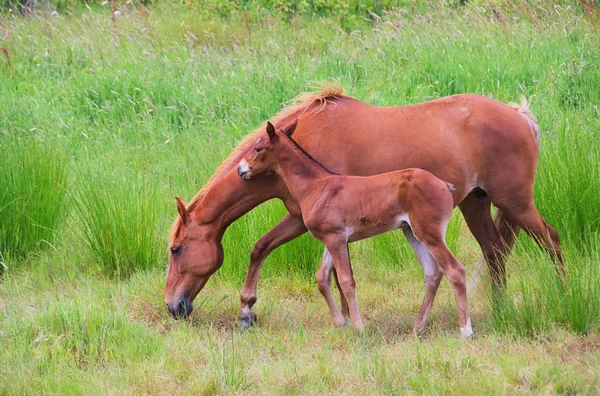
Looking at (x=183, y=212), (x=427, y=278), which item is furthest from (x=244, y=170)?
(x=427, y=278)

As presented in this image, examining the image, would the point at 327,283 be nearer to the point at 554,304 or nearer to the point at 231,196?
the point at 231,196

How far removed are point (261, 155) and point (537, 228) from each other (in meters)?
2.01

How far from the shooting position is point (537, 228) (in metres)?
6.22

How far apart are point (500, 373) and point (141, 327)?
2.29 meters

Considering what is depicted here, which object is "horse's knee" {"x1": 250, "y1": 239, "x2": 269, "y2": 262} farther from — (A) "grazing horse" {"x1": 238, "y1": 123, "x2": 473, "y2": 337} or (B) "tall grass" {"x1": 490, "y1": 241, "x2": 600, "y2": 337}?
(B) "tall grass" {"x1": 490, "y1": 241, "x2": 600, "y2": 337}

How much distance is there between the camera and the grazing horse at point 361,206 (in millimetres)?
5461

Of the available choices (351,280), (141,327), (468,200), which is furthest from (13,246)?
(468,200)

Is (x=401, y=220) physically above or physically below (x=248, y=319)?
above

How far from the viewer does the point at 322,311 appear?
6.49 meters

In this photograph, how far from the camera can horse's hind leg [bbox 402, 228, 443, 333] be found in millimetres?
5742

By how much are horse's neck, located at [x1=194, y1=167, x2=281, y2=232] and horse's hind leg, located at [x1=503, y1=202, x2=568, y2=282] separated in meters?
1.67

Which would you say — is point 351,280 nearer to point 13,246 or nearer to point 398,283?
point 398,283

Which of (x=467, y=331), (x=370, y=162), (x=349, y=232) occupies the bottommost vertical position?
(x=467, y=331)

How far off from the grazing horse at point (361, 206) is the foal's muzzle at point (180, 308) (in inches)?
39.0
